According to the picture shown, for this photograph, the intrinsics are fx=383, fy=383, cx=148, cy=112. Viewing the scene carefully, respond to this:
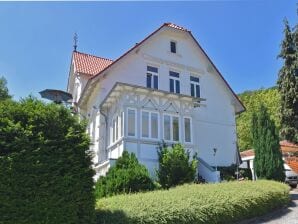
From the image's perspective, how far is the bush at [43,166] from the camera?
30.8 ft

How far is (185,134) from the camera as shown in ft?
68.5

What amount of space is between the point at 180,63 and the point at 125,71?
4.12 meters

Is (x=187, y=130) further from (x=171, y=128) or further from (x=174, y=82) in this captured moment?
(x=174, y=82)

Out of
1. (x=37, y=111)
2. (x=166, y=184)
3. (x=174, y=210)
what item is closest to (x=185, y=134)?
(x=166, y=184)

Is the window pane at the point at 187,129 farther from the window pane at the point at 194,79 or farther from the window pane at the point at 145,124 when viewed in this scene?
the window pane at the point at 194,79

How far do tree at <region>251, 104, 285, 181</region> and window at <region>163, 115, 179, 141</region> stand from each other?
13.6ft

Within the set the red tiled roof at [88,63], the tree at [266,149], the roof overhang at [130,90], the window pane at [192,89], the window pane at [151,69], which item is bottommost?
the tree at [266,149]

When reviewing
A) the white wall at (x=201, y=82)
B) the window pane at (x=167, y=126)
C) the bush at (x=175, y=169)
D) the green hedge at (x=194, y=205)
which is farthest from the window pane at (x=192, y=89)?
the green hedge at (x=194, y=205)

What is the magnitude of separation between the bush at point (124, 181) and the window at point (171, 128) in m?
3.72

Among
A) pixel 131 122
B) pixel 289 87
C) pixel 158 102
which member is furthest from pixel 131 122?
pixel 289 87

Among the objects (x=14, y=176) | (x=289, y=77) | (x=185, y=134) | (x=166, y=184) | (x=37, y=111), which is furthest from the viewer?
(x=289, y=77)

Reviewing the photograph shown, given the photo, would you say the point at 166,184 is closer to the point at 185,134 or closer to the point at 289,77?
the point at 185,134

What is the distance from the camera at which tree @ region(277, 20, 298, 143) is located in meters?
24.8

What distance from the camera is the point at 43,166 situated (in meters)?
9.84
